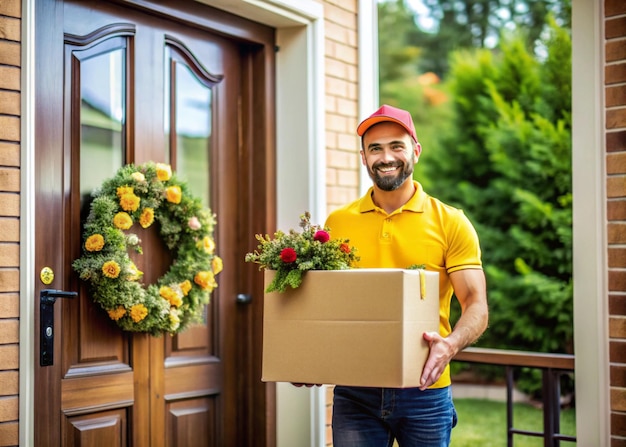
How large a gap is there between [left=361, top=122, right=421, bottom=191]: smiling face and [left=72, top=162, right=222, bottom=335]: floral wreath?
83cm

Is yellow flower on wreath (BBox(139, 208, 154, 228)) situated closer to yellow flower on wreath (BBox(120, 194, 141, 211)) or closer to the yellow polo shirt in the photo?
yellow flower on wreath (BBox(120, 194, 141, 211))

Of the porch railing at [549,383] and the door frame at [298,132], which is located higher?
the door frame at [298,132]

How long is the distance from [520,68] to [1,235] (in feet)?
19.0

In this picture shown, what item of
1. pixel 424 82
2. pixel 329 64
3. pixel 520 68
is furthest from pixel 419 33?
pixel 329 64

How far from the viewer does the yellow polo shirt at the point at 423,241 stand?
2.36 meters

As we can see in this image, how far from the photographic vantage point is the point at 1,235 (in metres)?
2.38

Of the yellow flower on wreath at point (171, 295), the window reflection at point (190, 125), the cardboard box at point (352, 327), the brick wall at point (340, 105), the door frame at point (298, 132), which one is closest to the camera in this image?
the cardboard box at point (352, 327)

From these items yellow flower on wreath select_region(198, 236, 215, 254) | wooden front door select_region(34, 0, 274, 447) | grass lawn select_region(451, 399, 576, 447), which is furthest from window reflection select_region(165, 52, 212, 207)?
grass lawn select_region(451, 399, 576, 447)

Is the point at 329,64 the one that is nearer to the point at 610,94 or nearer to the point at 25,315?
the point at 610,94

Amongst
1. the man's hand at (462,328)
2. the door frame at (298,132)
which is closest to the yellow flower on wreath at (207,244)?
the door frame at (298,132)

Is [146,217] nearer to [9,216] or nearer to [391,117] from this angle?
[9,216]

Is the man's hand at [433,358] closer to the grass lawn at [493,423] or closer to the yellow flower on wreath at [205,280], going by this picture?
the yellow flower on wreath at [205,280]

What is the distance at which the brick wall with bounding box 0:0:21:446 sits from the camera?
238 centimetres

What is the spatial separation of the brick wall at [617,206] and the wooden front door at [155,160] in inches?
55.6
